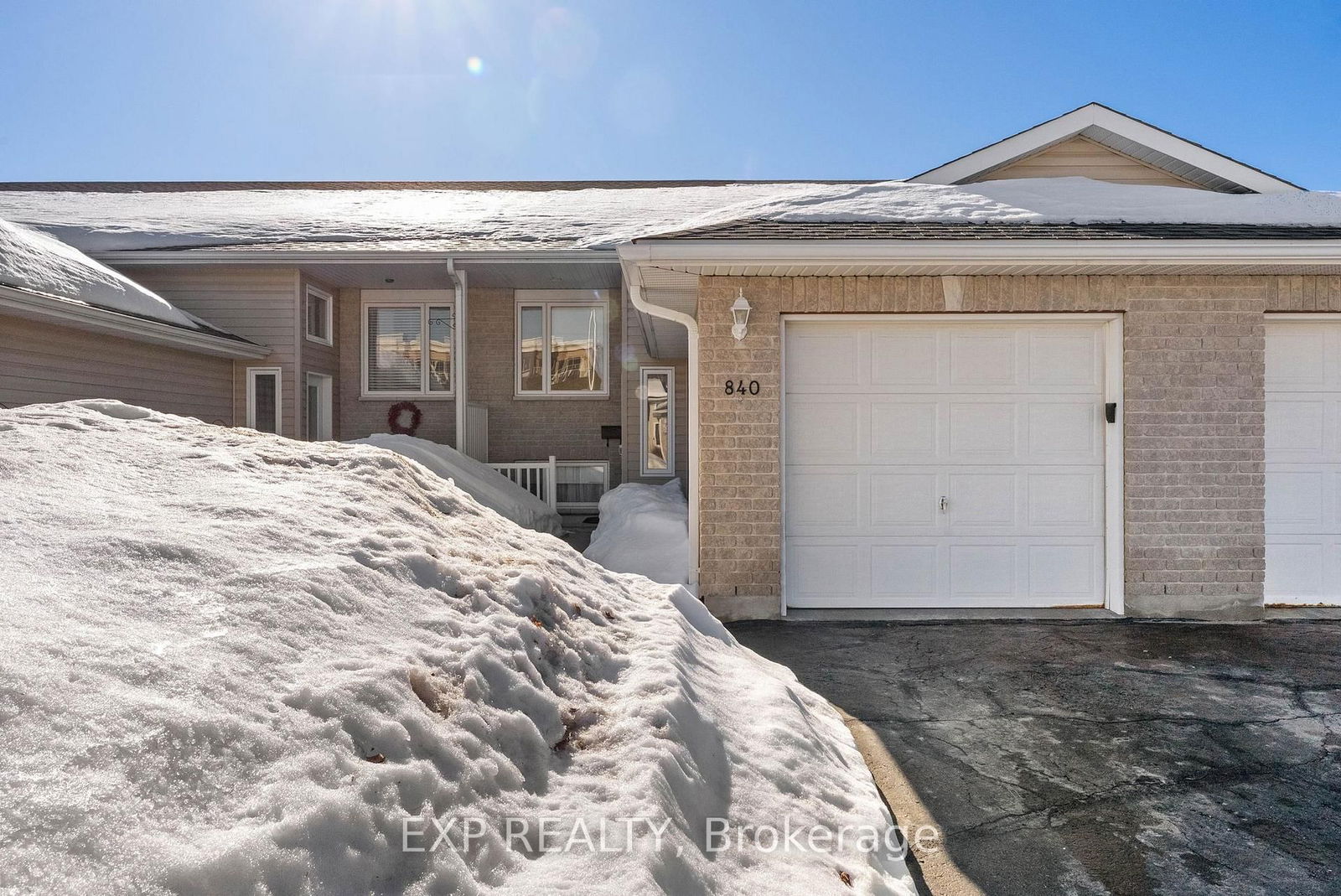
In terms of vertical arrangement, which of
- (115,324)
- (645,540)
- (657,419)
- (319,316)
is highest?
(319,316)

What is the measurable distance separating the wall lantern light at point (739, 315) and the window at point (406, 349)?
23.0 ft

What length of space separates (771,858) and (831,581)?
4236 mm

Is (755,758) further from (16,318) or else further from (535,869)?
(16,318)

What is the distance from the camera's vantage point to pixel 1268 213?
616 centimetres

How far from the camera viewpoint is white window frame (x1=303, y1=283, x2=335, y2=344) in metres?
10.7

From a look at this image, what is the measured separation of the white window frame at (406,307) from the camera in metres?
11.6

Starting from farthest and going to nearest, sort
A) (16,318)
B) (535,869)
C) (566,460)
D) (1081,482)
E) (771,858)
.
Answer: (566,460)
(16,318)
(1081,482)
(771,858)
(535,869)

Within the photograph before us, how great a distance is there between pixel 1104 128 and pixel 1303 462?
3.65 meters

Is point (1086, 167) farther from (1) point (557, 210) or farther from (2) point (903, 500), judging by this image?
(1) point (557, 210)

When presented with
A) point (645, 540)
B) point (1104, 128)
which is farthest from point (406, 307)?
point (1104, 128)

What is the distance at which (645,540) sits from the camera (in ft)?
23.3

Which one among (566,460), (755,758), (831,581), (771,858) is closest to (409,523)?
(755,758)

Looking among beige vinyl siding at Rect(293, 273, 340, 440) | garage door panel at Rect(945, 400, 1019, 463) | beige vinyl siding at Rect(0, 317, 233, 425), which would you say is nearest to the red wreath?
beige vinyl siding at Rect(293, 273, 340, 440)

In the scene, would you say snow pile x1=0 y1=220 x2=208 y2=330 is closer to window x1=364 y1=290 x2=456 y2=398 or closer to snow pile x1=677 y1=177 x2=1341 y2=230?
window x1=364 y1=290 x2=456 y2=398
